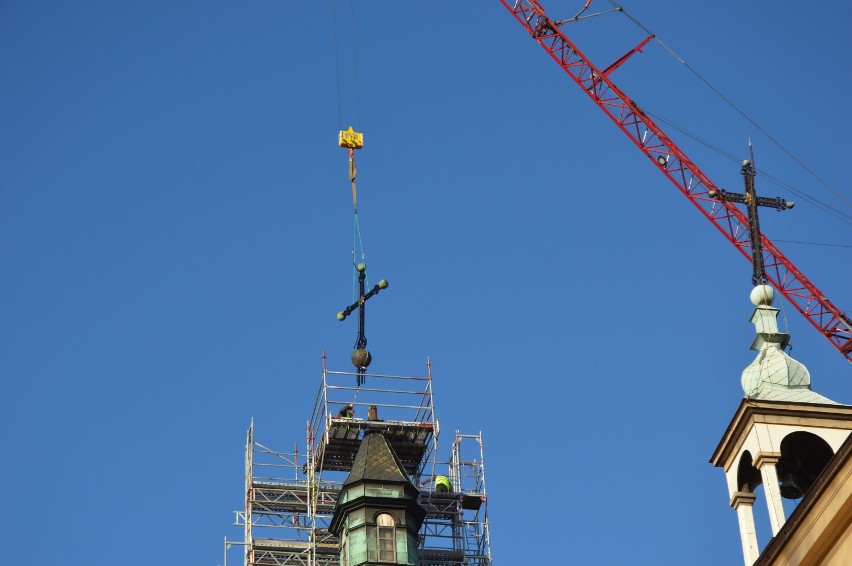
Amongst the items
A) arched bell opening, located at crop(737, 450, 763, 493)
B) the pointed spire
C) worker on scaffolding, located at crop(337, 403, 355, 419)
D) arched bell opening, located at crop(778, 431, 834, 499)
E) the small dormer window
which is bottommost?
arched bell opening, located at crop(737, 450, 763, 493)

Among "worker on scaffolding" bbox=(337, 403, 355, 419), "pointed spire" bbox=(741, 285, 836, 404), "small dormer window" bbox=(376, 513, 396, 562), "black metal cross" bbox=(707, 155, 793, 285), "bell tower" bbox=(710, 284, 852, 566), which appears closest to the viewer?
"bell tower" bbox=(710, 284, 852, 566)

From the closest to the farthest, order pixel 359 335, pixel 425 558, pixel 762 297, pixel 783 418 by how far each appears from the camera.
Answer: pixel 783 418 < pixel 762 297 < pixel 425 558 < pixel 359 335

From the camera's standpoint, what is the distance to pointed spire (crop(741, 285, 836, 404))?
55094 millimetres

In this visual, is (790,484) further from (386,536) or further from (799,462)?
(386,536)

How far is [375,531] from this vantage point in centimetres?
7650

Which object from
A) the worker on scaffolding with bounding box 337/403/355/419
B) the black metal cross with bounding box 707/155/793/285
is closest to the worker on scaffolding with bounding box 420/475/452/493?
the worker on scaffolding with bounding box 337/403/355/419

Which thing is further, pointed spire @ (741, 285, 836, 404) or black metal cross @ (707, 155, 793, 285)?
black metal cross @ (707, 155, 793, 285)

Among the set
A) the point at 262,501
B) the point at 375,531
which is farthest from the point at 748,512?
the point at 262,501

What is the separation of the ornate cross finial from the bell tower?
36.1m

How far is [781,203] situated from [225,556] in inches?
1104

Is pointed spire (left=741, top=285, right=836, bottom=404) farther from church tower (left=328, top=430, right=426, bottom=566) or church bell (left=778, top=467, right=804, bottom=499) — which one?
church tower (left=328, top=430, right=426, bottom=566)

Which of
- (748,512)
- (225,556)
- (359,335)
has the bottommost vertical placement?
(748,512)

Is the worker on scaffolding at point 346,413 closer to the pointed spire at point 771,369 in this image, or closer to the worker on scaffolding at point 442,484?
the worker on scaffolding at point 442,484

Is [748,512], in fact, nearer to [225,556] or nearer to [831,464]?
[831,464]
